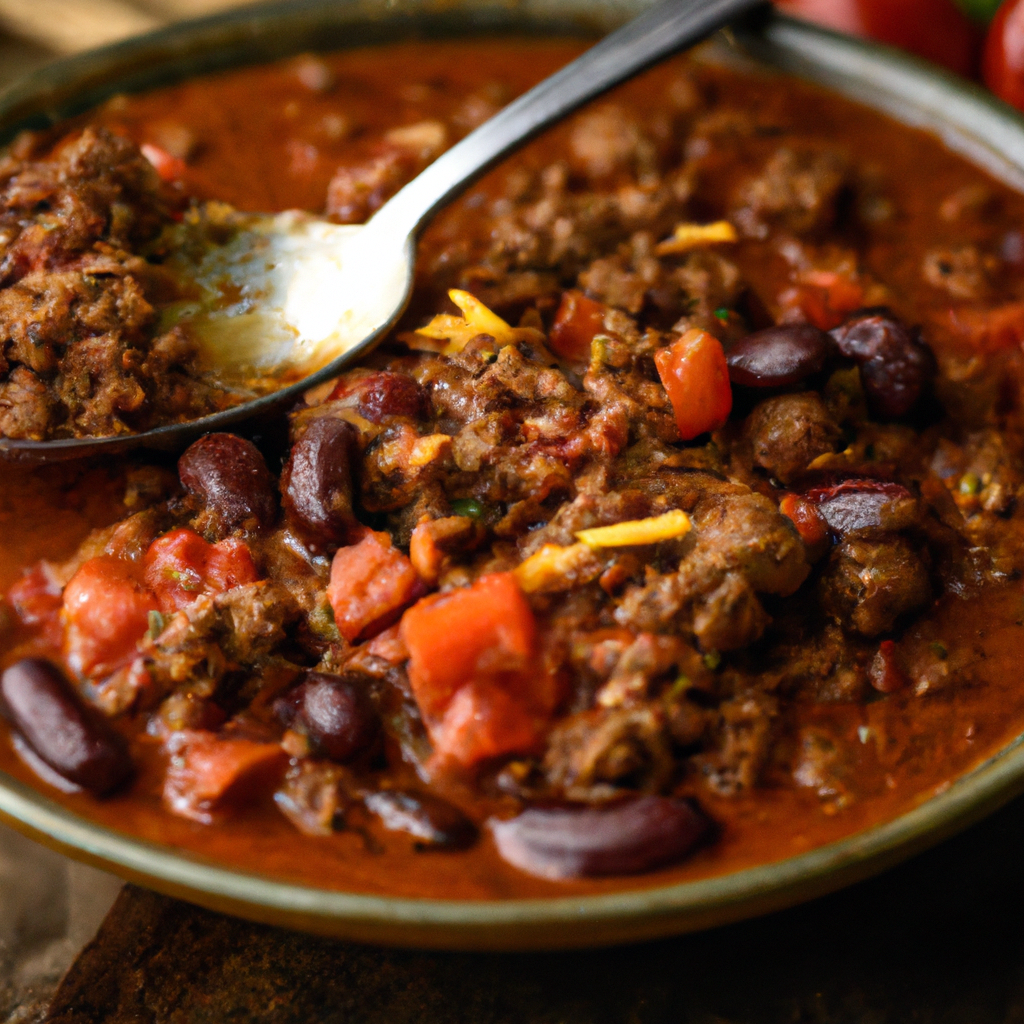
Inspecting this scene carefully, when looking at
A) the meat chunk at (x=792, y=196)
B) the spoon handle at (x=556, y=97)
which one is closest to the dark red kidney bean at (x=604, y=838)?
the spoon handle at (x=556, y=97)

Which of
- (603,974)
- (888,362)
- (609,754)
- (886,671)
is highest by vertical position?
(888,362)

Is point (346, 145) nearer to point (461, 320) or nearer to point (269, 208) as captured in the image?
point (269, 208)

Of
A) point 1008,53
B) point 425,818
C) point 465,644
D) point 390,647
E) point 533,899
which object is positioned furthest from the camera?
point 1008,53

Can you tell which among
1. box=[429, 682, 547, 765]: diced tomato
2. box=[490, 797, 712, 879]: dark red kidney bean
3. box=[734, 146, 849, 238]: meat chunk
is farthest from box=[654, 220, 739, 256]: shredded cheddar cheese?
box=[490, 797, 712, 879]: dark red kidney bean

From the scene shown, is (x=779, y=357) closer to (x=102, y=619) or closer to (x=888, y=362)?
(x=888, y=362)

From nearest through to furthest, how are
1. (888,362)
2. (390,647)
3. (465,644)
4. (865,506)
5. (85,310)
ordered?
1. (465,644)
2. (390,647)
3. (865,506)
4. (85,310)
5. (888,362)

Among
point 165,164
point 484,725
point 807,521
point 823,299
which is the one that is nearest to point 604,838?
point 484,725

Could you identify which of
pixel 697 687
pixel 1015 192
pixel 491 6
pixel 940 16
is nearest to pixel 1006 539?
pixel 697 687
